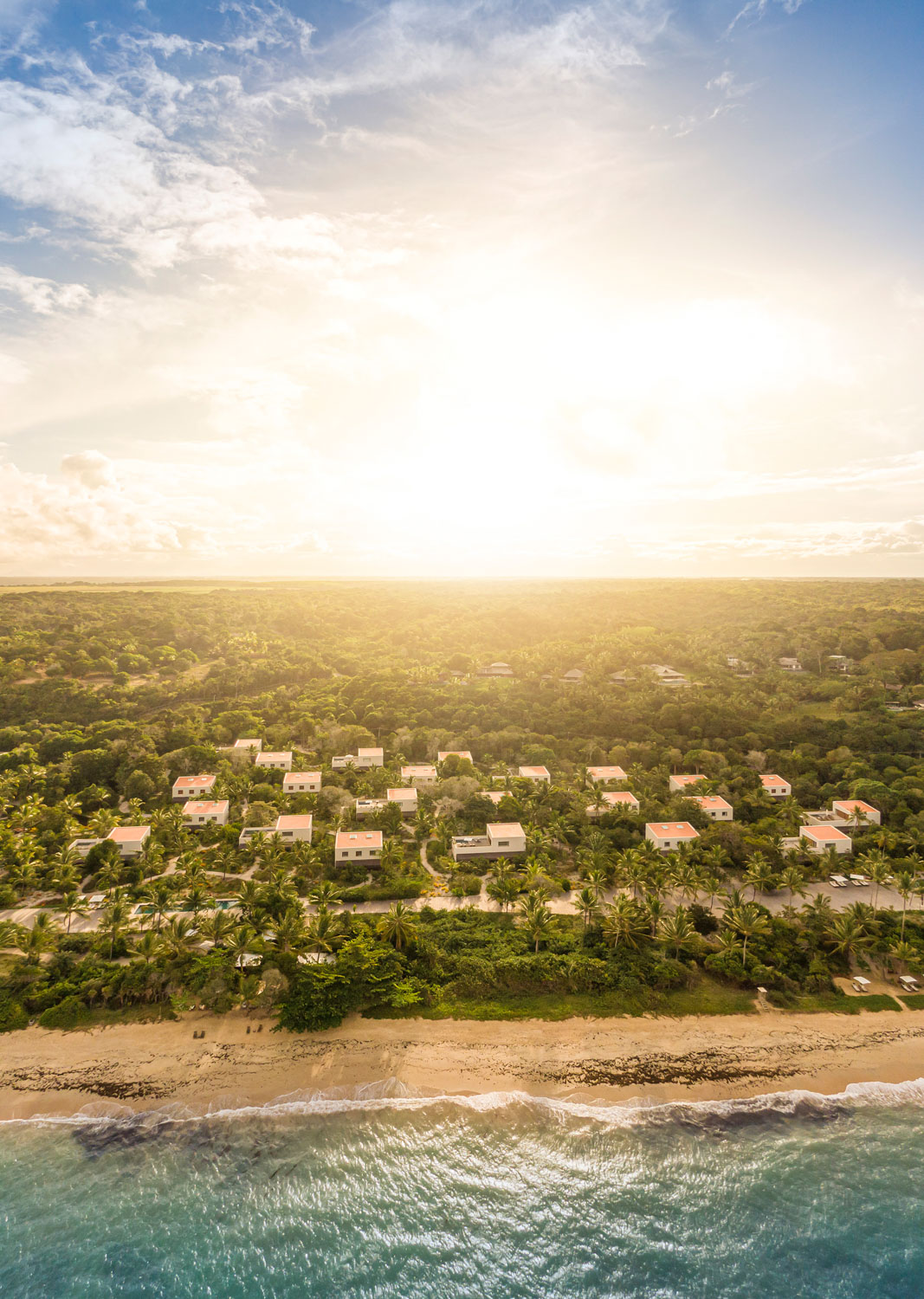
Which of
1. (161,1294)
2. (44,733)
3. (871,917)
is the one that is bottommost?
(161,1294)

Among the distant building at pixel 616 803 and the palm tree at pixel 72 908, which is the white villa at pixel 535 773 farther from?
the palm tree at pixel 72 908

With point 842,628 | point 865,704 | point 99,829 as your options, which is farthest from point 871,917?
point 842,628

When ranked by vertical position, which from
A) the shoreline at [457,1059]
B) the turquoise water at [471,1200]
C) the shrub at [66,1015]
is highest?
the shrub at [66,1015]

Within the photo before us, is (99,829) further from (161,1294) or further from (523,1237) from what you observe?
(523,1237)

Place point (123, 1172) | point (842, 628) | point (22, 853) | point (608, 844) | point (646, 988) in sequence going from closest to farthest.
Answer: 1. point (123, 1172)
2. point (646, 988)
3. point (22, 853)
4. point (608, 844)
5. point (842, 628)

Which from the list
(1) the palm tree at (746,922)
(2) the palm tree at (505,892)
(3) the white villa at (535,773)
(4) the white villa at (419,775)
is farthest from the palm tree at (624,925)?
(4) the white villa at (419,775)

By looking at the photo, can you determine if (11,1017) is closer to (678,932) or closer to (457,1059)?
(457,1059)

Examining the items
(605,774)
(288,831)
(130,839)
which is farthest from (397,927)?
(605,774)
